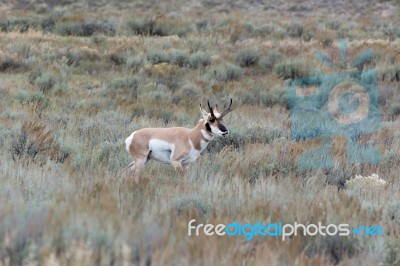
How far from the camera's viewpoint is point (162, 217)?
425 centimetres

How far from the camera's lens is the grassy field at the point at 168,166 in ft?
12.1

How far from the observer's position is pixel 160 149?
7020 mm

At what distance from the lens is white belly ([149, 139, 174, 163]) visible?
23.0 ft

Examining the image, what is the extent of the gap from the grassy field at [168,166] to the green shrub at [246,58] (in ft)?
0.15

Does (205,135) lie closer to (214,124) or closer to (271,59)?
(214,124)

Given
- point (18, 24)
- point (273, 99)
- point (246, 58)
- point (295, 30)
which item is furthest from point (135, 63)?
point (295, 30)

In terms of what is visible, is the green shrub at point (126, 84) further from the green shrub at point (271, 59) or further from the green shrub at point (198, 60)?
the green shrub at point (271, 59)

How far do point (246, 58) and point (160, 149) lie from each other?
11.9 meters

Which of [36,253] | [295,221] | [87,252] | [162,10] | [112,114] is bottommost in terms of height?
[162,10]

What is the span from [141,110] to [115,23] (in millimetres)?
12706

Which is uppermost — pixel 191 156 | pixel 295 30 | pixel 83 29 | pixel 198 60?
pixel 191 156

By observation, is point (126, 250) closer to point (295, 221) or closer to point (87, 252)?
point (87, 252)

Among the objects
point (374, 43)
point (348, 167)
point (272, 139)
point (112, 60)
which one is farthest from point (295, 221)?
point (374, 43)

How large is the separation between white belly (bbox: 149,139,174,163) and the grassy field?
160 mm
